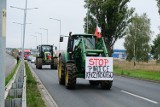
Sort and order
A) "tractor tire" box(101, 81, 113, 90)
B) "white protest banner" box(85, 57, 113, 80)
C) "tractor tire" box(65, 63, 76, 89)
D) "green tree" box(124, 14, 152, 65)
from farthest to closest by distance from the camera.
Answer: "green tree" box(124, 14, 152, 65)
"tractor tire" box(101, 81, 113, 90)
"white protest banner" box(85, 57, 113, 80)
"tractor tire" box(65, 63, 76, 89)

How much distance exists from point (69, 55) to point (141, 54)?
74.6m

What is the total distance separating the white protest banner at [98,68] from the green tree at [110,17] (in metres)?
31.1

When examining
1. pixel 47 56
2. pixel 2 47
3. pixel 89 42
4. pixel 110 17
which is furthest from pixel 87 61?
pixel 110 17

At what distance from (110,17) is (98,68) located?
33.1 m

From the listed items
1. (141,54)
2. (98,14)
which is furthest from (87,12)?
(141,54)

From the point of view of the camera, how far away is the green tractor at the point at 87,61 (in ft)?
60.4

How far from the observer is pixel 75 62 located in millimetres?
19859

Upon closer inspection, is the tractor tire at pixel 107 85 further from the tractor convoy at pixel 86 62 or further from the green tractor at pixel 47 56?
the green tractor at pixel 47 56

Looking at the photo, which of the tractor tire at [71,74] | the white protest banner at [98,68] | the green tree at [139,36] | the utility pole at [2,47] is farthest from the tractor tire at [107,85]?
the green tree at [139,36]

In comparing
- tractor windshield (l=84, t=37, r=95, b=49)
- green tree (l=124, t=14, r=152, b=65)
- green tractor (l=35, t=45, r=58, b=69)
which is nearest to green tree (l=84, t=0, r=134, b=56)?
green tractor (l=35, t=45, r=58, b=69)

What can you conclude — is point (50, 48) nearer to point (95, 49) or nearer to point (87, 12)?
point (87, 12)

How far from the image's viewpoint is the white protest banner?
18391mm

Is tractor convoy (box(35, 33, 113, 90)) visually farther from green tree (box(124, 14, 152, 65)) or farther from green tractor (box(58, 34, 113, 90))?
green tree (box(124, 14, 152, 65))

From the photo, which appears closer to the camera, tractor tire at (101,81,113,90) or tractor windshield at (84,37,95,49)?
tractor tire at (101,81,113,90)
